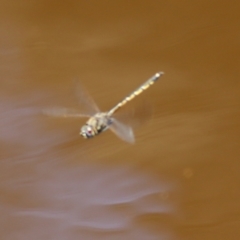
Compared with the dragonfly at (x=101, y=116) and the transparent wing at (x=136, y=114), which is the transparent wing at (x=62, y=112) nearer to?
the dragonfly at (x=101, y=116)

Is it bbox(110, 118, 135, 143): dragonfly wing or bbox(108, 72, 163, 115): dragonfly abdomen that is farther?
bbox(108, 72, 163, 115): dragonfly abdomen

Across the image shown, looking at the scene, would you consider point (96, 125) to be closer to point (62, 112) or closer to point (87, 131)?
point (87, 131)

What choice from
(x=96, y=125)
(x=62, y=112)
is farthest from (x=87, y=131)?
(x=62, y=112)

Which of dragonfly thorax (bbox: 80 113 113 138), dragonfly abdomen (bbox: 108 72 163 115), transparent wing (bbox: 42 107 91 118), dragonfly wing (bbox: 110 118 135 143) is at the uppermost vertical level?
transparent wing (bbox: 42 107 91 118)

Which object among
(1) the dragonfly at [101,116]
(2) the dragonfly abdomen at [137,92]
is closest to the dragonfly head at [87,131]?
(1) the dragonfly at [101,116]

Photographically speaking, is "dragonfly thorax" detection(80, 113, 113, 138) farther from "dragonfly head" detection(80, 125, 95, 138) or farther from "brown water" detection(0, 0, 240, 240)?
"brown water" detection(0, 0, 240, 240)

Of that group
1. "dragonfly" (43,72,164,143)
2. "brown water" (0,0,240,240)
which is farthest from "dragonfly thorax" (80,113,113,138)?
"brown water" (0,0,240,240)

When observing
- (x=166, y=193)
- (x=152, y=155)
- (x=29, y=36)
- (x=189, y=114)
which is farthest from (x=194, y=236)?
(x=29, y=36)
